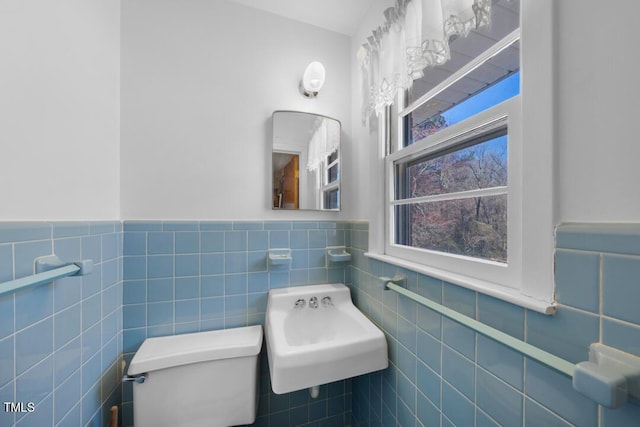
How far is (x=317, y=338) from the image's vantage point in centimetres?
126

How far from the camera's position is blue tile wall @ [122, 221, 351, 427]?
113cm

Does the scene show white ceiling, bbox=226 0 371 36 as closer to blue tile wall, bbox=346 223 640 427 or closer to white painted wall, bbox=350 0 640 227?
white painted wall, bbox=350 0 640 227

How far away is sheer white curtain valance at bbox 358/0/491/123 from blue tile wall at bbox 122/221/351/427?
2.58 feet

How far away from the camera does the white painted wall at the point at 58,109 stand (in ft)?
2.01

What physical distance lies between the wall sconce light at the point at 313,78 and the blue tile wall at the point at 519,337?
A: 110 centimetres

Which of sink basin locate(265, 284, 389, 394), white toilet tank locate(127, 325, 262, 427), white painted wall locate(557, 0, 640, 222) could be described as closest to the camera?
white painted wall locate(557, 0, 640, 222)

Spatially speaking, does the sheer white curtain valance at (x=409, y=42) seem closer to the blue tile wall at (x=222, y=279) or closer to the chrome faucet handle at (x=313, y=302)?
the blue tile wall at (x=222, y=279)

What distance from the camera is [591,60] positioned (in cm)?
45

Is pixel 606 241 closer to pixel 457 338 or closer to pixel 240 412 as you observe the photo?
pixel 457 338

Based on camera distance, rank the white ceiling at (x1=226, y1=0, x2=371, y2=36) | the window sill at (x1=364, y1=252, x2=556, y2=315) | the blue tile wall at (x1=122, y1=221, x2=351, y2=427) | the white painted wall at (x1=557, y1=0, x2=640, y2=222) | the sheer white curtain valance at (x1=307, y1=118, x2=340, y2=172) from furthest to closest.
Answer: the sheer white curtain valance at (x1=307, y1=118, x2=340, y2=172)
the white ceiling at (x1=226, y1=0, x2=371, y2=36)
the blue tile wall at (x1=122, y1=221, x2=351, y2=427)
the window sill at (x1=364, y1=252, x2=556, y2=315)
the white painted wall at (x1=557, y1=0, x2=640, y2=222)

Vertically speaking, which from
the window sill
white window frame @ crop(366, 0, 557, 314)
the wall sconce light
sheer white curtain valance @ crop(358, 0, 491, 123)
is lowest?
the window sill

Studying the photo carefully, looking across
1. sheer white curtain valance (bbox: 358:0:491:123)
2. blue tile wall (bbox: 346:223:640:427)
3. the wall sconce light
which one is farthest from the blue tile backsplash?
the wall sconce light

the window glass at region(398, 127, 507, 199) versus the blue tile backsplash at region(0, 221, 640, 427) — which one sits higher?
the window glass at region(398, 127, 507, 199)

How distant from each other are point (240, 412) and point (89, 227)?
3.34ft
